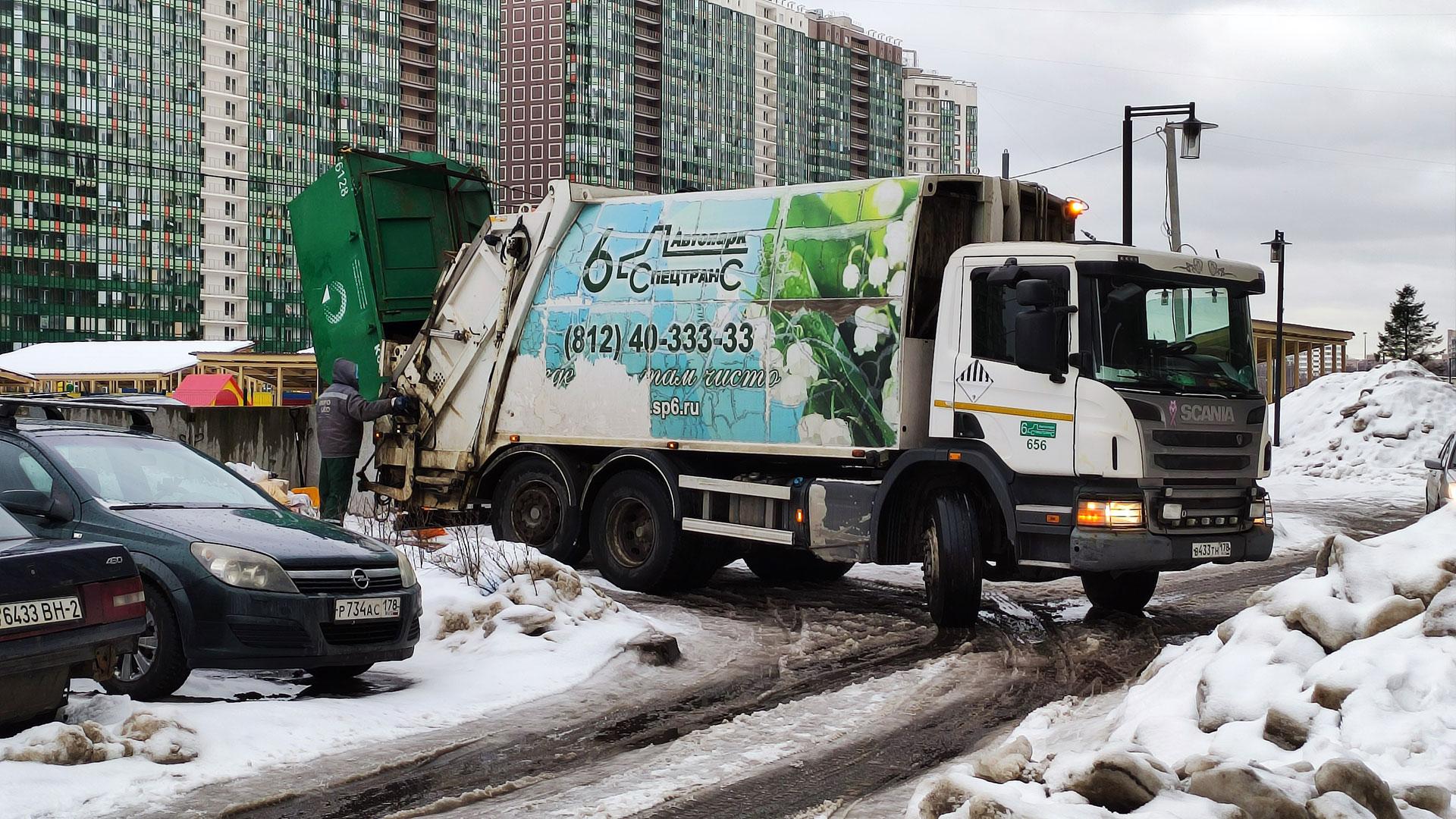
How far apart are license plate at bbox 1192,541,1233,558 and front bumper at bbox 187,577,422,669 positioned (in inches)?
224

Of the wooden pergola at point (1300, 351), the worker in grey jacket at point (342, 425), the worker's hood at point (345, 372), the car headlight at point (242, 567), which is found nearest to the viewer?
the car headlight at point (242, 567)

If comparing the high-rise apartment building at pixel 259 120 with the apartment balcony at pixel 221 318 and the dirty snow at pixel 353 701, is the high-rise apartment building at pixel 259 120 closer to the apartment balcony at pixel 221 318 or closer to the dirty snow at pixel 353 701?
the apartment balcony at pixel 221 318

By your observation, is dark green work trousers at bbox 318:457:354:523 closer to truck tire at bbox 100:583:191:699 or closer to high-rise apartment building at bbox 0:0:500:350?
truck tire at bbox 100:583:191:699

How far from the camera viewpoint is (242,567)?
7430 mm

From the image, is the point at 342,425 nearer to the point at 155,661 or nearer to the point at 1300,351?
the point at 155,661

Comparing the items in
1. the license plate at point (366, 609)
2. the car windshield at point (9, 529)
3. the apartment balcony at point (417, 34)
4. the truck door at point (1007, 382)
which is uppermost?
the apartment balcony at point (417, 34)


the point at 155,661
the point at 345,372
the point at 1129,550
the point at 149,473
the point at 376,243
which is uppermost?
the point at 376,243

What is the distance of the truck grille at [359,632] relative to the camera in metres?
7.63

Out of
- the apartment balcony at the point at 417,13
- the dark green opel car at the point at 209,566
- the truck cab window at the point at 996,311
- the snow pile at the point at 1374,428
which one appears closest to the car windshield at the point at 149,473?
the dark green opel car at the point at 209,566

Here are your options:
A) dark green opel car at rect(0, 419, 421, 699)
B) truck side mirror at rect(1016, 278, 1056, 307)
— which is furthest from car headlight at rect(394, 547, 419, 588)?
truck side mirror at rect(1016, 278, 1056, 307)

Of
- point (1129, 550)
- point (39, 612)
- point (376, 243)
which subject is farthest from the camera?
point (376, 243)

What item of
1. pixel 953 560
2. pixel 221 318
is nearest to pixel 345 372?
pixel 953 560

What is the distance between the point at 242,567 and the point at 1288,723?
501 cm

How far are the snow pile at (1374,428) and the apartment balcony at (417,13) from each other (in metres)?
99.3
